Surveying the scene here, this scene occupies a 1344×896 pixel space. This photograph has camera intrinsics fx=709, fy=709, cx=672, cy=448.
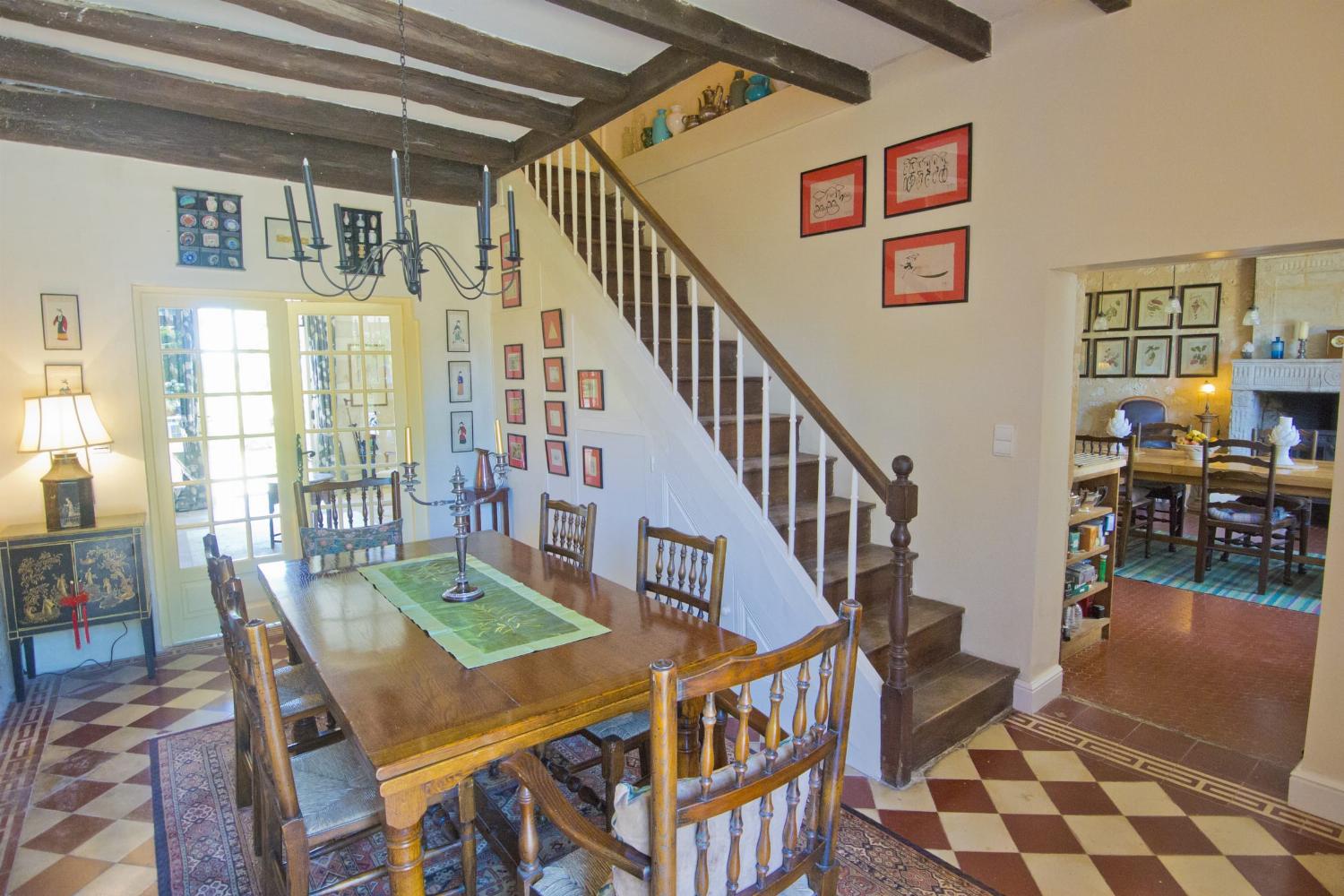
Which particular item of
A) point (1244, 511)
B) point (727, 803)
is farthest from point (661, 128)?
point (1244, 511)

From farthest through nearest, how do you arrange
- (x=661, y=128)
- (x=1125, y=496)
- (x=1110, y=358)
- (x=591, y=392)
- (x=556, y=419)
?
(x=1110, y=358) → (x=1125, y=496) → (x=661, y=128) → (x=556, y=419) → (x=591, y=392)

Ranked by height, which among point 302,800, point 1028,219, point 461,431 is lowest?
point 302,800

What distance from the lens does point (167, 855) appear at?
2.26m

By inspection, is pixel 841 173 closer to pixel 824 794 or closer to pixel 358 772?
pixel 824 794

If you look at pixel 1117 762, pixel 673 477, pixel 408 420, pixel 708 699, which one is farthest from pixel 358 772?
Answer: pixel 408 420

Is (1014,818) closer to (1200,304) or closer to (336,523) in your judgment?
(336,523)

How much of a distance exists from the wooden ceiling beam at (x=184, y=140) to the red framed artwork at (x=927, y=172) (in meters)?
2.02

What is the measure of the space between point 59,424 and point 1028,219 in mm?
4554

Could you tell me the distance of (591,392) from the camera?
4.13m

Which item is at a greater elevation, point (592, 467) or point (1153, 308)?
point (1153, 308)

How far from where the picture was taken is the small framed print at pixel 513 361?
4816 millimetres

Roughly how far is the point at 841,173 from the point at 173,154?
3.49 metres

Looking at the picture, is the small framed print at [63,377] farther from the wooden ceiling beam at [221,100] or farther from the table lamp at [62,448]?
the wooden ceiling beam at [221,100]

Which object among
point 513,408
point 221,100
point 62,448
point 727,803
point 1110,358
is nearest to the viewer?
point 727,803
